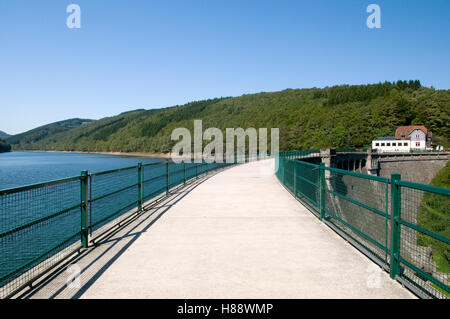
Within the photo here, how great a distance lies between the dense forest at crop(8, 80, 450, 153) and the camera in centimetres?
10750

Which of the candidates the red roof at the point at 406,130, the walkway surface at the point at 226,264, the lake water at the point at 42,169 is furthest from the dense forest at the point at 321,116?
the walkway surface at the point at 226,264

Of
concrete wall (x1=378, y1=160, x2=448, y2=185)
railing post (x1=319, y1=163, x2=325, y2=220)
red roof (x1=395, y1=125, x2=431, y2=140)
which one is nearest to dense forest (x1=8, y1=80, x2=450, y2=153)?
red roof (x1=395, y1=125, x2=431, y2=140)

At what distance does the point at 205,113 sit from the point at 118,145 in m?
48.7

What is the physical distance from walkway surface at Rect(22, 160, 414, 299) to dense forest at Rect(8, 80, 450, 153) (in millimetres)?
101420

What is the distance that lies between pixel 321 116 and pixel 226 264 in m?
127

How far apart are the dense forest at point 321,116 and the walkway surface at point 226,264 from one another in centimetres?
10142

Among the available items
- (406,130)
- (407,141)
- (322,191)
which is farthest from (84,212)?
(406,130)

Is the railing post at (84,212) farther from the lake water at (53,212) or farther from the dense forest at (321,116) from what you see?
the dense forest at (321,116)

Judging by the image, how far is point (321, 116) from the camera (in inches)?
4916

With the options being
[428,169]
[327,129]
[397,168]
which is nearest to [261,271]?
[397,168]

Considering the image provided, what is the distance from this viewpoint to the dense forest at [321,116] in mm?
107500

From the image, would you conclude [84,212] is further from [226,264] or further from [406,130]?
[406,130]

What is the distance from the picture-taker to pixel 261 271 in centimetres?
430
